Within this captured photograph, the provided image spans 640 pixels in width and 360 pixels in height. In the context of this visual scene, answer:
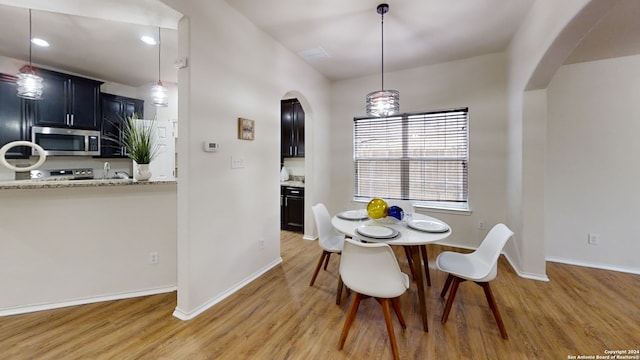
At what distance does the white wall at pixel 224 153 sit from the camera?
205 cm

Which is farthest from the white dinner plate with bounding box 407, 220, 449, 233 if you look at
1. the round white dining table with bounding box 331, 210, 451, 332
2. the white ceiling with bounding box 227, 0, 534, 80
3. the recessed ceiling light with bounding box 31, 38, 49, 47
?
the recessed ceiling light with bounding box 31, 38, 49, 47

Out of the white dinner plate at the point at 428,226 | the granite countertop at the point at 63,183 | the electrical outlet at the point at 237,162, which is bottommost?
the white dinner plate at the point at 428,226

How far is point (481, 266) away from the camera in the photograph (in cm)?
202

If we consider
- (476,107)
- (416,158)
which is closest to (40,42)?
(416,158)

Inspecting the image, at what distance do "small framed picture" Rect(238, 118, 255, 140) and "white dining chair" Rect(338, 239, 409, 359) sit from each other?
5.36 feet

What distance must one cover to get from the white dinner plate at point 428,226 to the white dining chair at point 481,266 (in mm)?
274

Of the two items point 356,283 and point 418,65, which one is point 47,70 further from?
point 418,65

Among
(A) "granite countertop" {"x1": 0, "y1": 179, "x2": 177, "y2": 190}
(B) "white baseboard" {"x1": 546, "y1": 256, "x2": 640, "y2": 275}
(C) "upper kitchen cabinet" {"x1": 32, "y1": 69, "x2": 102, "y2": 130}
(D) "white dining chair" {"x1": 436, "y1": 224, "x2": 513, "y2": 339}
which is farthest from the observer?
(C) "upper kitchen cabinet" {"x1": 32, "y1": 69, "x2": 102, "y2": 130}

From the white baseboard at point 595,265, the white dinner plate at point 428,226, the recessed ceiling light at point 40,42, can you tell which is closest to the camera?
the white dinner plate at point 428,226

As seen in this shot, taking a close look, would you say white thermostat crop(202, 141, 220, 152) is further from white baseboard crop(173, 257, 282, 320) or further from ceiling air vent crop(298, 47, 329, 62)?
ceiling air vent crop(298, 47, 329, 62)

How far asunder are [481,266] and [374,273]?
1045 millimetres

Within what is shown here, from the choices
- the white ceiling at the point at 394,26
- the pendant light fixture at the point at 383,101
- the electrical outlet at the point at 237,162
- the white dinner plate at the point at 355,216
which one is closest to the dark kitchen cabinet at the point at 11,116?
the electrical outlet at the point at 237,162

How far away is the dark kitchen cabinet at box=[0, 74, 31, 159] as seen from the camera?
3.41m

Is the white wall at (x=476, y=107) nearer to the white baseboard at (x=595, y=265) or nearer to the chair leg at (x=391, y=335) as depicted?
the white baseboard at (x=595, y=265)
